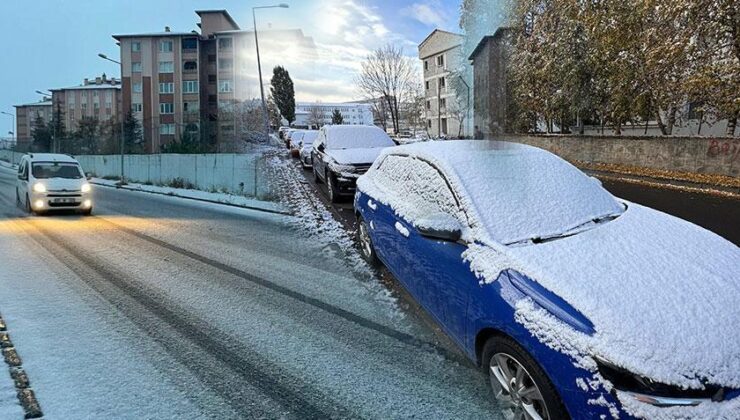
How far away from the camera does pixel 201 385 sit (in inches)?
128

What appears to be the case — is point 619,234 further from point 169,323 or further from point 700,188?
point 700,188

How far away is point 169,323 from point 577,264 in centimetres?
348

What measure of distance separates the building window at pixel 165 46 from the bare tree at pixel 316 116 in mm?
23747

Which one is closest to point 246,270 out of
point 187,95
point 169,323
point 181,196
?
point 169,323

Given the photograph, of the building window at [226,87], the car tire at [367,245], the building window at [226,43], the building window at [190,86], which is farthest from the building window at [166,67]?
the car tire at [367,245]

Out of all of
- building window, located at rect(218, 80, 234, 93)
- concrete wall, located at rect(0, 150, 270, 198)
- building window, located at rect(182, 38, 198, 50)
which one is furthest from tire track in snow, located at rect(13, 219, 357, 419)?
building window, located at rect(182, 38, 198, 50)

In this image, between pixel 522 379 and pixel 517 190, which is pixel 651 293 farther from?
pixel 517 190

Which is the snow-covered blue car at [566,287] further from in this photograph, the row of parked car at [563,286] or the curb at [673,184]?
the curb at [673,184]

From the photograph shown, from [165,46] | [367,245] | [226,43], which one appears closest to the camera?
[367,245]

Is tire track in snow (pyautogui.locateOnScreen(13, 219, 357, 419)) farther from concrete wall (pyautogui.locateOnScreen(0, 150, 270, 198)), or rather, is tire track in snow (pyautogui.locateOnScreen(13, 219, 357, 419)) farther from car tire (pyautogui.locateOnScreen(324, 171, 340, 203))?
concrete wall (pyautogui.locateOnScreen(0, 150, 270, 198))

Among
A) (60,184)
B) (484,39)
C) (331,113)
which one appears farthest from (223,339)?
(331,113)

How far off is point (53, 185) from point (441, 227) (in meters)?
12.1

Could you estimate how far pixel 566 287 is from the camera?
2.46m

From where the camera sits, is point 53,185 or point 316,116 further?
point 316,116
